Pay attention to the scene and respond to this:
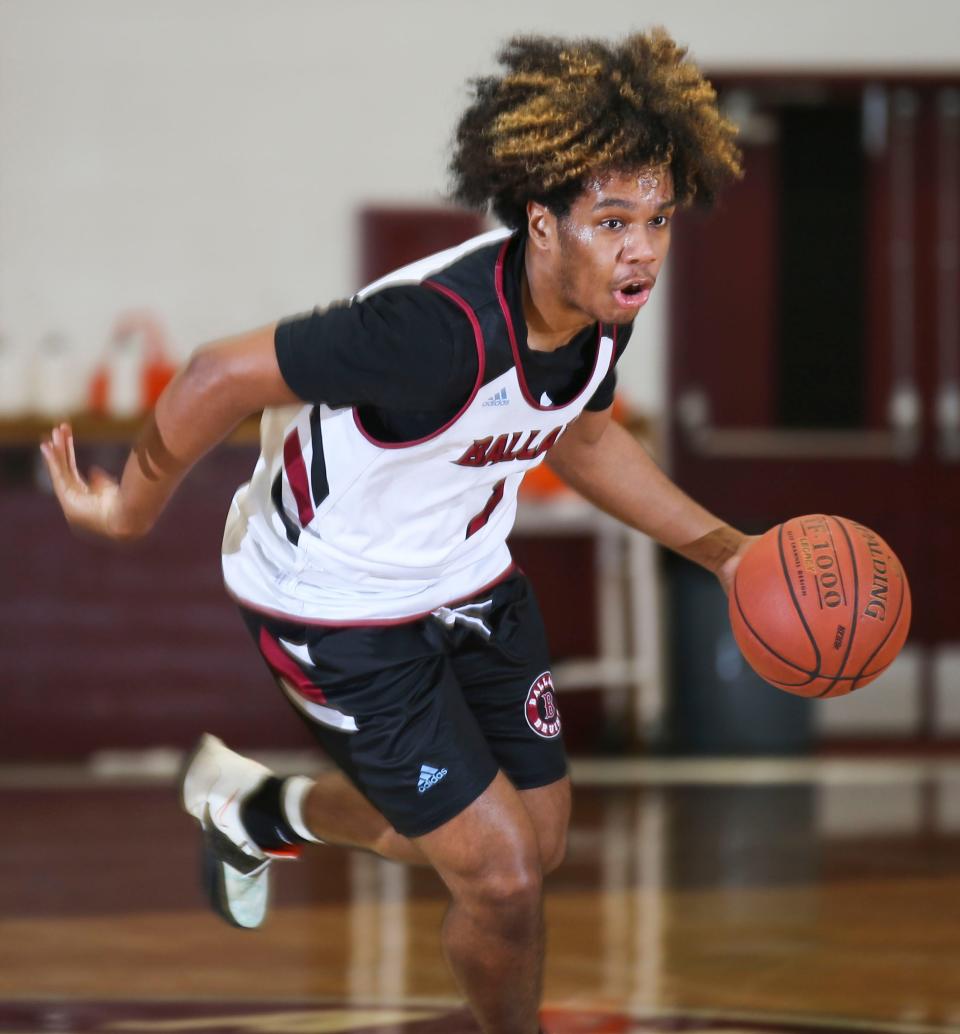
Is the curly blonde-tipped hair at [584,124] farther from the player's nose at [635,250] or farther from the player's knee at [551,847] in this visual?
the player's knee at [551,847]

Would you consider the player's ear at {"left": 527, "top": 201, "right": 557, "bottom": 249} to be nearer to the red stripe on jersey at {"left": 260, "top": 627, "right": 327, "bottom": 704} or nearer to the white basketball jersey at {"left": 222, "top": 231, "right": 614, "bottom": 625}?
the white basketball jersey at {"left": 222, "top": 231, "right": 614, "bottom": 625}

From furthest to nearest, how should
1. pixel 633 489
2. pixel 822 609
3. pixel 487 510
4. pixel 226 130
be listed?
1. pixel 226 130
2. pixel 633 489
3. pixel 487 510
4. pixel 822 609

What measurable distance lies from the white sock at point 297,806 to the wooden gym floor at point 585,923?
32 cm

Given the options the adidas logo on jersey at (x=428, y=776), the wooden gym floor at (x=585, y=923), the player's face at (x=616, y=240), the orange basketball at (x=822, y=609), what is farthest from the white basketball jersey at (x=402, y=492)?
the wooden gym floor at (x=585, y=923)

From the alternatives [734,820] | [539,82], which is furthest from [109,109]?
[539,82]

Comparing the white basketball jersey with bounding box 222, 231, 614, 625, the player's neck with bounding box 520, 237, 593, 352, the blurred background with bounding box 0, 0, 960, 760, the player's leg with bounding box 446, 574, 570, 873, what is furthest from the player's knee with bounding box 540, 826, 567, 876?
the blurred background with bounding box 0, 0, 960, 760

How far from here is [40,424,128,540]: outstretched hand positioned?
2404mm

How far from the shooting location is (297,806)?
2768mm

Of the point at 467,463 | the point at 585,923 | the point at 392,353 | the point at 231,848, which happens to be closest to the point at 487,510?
the point at 467,463

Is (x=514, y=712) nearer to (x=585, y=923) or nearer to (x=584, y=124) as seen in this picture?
(x=584, y=124)

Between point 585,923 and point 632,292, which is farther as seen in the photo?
point 585,923

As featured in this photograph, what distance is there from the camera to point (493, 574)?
8.30 ft

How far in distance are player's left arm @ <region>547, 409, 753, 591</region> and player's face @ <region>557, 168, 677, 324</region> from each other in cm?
40

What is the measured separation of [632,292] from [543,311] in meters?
0.13
